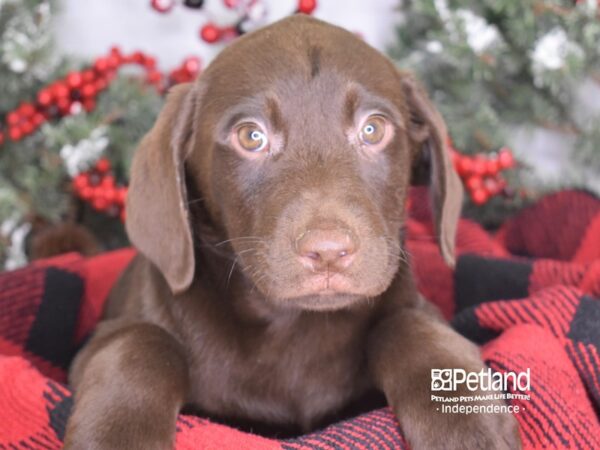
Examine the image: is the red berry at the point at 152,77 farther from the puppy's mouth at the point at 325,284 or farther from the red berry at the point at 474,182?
the puppy's mouth at the point at 325,284

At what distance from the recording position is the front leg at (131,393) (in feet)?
5.09

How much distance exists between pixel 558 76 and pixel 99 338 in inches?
84.0

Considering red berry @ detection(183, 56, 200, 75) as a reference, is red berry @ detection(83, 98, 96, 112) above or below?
below

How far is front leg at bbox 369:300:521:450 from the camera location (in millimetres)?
1526

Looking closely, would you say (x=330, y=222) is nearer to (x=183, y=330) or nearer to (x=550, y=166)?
(x=183, y=330)

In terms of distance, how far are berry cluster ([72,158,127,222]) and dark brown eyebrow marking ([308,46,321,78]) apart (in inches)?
59.8

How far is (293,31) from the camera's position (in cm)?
196

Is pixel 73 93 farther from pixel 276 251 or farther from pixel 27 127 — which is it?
pixel 276 251

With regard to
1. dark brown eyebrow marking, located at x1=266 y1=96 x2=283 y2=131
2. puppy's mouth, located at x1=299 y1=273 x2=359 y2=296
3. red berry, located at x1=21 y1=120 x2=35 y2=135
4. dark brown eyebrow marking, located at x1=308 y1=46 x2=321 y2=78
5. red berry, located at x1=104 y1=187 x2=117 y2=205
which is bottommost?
red berry, located at x1=104 y1=187 x2=117 y2=205

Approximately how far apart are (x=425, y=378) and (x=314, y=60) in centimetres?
78

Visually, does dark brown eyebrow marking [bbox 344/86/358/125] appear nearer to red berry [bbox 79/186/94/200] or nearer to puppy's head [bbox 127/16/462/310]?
puppy's head [bbox 127/16/462/310]

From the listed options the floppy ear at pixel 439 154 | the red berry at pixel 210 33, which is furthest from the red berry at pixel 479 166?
the red berry at pixel 210 33

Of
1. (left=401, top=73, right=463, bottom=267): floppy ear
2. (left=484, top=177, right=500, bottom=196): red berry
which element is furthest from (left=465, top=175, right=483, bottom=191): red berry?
(left=401, top=73, right=463, bottom=267): floppy ear

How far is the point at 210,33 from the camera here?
331 cm
